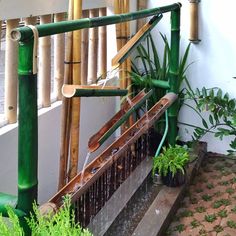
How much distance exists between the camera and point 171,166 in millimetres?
2799

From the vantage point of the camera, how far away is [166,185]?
9.46 ft

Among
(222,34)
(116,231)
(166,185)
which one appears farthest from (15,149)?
(222,34)

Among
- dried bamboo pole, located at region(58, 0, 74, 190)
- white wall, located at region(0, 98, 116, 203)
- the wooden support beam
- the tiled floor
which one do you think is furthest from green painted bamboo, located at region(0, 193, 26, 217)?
the tiled floor

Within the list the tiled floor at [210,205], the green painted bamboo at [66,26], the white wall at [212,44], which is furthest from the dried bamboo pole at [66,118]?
the white wall at [212,44]

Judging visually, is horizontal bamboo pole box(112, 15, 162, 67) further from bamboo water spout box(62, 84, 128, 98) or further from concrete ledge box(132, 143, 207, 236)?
concrete ledge box(132, 143, 207, 236)

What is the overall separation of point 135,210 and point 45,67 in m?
→ 0.97

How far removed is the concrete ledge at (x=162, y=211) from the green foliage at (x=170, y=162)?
0.12m

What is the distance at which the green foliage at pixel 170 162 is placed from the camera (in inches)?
110

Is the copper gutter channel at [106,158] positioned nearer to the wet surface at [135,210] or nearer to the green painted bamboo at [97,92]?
the green painted bamboo at [97,92]

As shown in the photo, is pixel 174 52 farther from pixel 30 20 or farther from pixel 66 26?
pixel 66 26

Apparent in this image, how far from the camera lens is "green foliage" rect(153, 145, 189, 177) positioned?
2807mm

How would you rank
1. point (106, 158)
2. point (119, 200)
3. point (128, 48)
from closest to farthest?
point (106, 158) → point (128, 48) → point (119, 200)

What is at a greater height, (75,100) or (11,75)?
(11,75)

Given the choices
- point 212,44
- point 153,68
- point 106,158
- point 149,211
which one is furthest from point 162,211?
point 212,44
